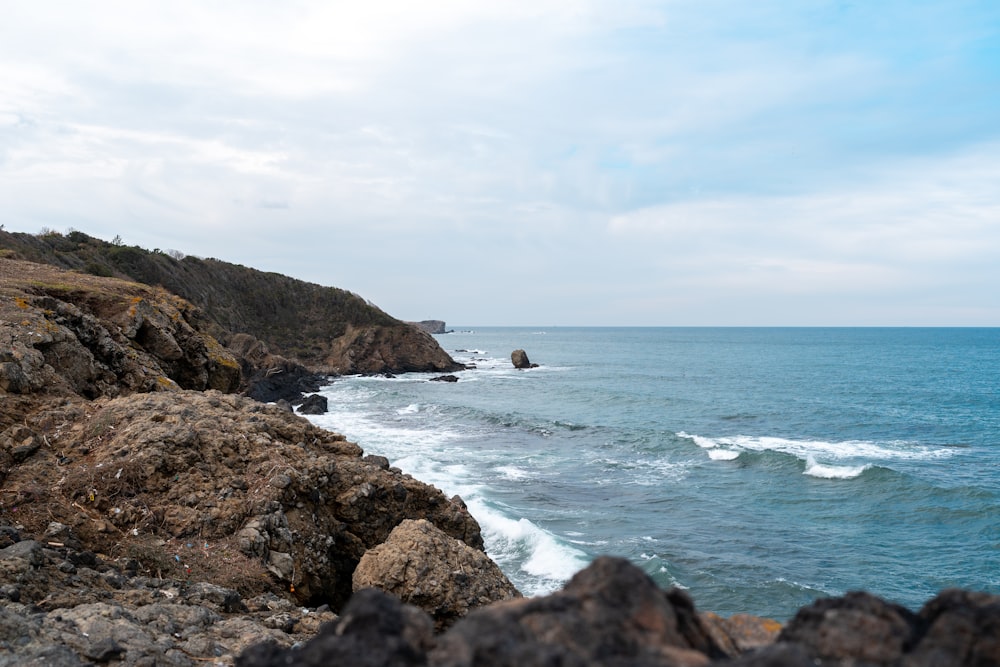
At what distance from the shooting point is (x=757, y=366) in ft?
290

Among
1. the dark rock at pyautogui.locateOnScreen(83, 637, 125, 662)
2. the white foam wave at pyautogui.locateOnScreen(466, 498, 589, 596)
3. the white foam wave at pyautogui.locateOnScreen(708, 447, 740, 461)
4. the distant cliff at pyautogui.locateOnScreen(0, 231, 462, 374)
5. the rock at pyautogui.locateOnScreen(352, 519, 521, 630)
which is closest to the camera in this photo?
the dark rock at pyautogui.locateOnScreen(83, 637, 125, 662)

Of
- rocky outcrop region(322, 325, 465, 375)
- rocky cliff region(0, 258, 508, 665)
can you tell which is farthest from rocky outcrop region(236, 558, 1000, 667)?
rocky outcrop region(322, 325, 465, 375)

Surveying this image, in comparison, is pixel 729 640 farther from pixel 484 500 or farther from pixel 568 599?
pixel 484 500

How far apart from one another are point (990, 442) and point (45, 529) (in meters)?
42.3

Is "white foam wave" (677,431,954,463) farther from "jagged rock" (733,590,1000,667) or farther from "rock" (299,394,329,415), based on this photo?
"jagged rock" (733,590,1000,667)

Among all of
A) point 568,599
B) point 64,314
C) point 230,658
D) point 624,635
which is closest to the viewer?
point 624,635

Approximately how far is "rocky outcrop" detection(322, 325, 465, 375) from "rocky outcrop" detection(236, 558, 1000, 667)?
241 feet

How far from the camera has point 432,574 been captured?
7590 millimetres

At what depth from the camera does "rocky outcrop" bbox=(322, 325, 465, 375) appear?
7562 cm

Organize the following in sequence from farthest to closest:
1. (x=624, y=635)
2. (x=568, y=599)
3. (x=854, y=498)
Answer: (x=854, y=498) < (x=568, y=599) < (x=624, y=635)

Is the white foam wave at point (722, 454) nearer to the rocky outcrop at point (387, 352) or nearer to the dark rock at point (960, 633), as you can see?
the dark rock at point (960, 633)

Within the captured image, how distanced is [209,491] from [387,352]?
230 ft

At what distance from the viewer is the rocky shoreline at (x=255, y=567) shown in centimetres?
242

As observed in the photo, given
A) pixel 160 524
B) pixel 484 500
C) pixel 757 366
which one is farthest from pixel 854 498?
pixel 757 366
